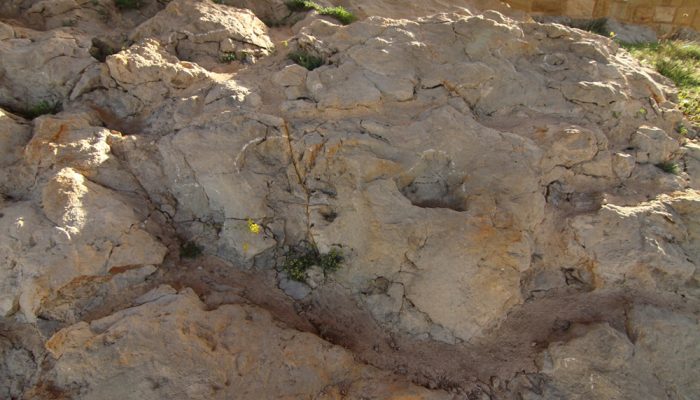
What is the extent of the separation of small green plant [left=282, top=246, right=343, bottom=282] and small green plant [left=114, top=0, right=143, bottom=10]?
532 centimetres

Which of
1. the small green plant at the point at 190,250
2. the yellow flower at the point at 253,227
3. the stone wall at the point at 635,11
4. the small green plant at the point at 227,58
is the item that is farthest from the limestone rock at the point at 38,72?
the stone wall at the point at 635,11

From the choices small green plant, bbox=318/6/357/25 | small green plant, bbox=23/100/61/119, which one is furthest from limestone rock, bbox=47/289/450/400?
small green plant, bbox=318/6/357/25

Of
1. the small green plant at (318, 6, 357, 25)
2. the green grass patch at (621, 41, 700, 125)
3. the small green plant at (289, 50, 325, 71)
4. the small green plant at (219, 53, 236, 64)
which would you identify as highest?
the small green plant at (318, 6, 357, 25)

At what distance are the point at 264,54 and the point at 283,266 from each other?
3.18 m

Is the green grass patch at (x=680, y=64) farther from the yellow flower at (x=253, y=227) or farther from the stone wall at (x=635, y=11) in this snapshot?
the yellow flower at (x=253, y=227)

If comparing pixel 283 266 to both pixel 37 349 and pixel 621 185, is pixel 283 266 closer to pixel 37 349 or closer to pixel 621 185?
pixel 37 349

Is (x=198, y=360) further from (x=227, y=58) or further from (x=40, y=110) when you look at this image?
(x=227, y=58)

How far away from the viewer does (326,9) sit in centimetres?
728

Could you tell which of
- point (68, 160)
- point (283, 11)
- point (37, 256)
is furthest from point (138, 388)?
point (283, 11)

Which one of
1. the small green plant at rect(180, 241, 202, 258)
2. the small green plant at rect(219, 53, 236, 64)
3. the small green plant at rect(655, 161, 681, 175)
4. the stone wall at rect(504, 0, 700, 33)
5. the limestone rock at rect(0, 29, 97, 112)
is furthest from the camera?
the stone wall at rect(504, 0, 700, 33)

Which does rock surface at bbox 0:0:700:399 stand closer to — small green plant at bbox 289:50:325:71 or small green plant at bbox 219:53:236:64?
small green plant at bbox 289:50:325:71

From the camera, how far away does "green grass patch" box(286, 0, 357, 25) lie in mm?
7102

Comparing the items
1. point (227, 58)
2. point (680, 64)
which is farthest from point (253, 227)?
point (680, 64)

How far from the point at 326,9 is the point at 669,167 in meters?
5.46
